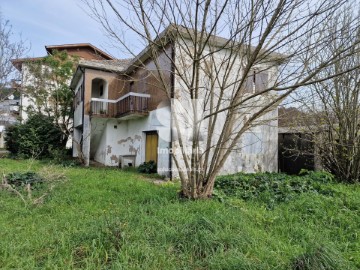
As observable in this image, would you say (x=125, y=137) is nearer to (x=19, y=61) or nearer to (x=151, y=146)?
(x=151, y=146)

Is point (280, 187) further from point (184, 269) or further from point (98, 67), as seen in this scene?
point (98, 67)

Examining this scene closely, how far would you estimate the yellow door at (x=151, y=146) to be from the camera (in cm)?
1091

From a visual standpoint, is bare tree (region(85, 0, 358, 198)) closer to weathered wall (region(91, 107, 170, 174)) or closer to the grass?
the grass

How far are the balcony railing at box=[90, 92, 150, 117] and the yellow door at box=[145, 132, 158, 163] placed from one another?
1067 millimetres

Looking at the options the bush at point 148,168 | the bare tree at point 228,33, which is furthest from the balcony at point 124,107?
the bare tree at point 228,33

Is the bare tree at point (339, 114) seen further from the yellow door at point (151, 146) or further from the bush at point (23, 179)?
the bush at point (23, 179)

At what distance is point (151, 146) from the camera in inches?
442

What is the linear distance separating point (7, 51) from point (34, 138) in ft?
16.6

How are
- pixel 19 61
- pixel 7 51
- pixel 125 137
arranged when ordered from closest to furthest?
1. pixel 125 137
2. pixel 7 51
3. pixel 19 61

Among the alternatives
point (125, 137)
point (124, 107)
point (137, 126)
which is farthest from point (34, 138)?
point (137, 126)

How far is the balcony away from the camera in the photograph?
36.7 feet

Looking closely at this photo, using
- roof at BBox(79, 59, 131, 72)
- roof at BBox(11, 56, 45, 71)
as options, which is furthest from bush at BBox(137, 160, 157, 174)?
roof at BBox(11, 56, 45, 71)

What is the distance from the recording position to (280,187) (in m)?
5.88

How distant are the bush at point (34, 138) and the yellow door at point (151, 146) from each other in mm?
6591
